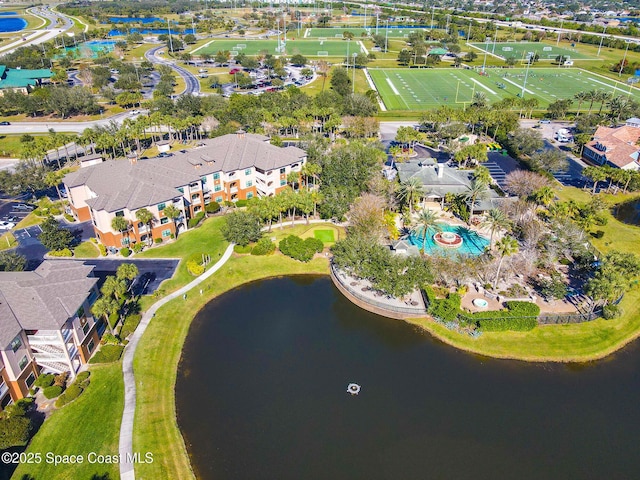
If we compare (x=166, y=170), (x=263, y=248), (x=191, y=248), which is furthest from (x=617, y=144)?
(x=166, y=170)

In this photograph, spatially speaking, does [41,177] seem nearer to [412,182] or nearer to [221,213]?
[221,213]

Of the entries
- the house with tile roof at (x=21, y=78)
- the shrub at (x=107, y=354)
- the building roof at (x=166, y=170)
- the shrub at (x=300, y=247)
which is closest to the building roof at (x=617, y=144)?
the building roof at (x=166, y=170)

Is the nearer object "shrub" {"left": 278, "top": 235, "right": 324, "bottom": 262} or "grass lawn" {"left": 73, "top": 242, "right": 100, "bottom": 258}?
"shrub" {"left": 278, "top": 235, "right": 324, "bottom": 262}

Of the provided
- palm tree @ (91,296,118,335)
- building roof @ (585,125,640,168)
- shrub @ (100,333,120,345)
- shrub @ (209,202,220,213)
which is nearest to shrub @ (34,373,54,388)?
shrub @ (100,333,120,345)

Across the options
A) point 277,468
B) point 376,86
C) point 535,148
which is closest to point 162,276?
point 277,468

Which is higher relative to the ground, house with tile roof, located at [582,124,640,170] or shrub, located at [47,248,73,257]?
house with tile roof, located at [582,124,640,170]

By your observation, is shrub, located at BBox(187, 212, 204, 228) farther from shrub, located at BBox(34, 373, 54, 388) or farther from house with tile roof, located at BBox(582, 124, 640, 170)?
house with tile roof, located at BBox(582, 124, 640, 170)

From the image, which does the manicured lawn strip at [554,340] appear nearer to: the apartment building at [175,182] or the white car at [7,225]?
the apartment building at [175,182]
